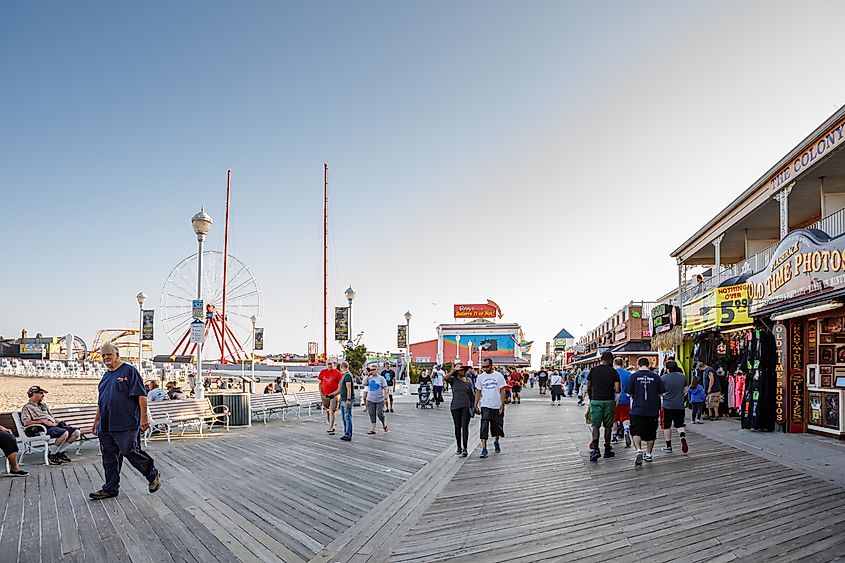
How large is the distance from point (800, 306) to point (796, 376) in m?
2.10

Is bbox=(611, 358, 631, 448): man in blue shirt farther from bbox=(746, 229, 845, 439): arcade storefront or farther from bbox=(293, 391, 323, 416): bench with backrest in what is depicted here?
bbox=(293, 391, 323, 416): bench with backrest

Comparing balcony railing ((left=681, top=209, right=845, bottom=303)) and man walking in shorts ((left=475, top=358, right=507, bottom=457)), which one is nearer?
man walking in shorts ((left=475, top=358, right=507, bottom=457))

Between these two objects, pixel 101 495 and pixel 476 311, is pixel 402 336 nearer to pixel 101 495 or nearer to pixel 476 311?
pixel 476 311

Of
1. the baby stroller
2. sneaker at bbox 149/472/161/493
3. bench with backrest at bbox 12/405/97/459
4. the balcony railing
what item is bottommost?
the baby stroller

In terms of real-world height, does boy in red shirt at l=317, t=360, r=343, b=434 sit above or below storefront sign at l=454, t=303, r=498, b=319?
below

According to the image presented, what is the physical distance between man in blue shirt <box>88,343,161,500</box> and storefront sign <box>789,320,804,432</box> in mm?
12946

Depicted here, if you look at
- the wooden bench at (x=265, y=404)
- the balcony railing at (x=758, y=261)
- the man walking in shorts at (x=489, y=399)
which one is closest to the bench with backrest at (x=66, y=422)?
the wooden bench at (x=265, y=404)

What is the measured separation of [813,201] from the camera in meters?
18.1

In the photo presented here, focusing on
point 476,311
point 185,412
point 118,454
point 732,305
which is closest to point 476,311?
point 476,311

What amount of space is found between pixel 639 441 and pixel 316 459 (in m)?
5.18

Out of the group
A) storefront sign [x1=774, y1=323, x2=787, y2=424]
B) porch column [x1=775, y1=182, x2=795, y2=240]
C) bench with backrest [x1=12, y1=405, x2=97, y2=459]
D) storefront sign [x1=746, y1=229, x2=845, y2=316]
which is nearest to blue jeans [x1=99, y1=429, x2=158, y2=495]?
bench with backrest [x1=12, y1=405, x2=97, y2=459]

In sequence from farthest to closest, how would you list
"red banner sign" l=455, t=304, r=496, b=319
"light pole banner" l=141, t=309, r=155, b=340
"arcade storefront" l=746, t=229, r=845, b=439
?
1. "red banner sign" l=455, t=304, r=496, b=319
2. "light pole banner" l=141, t=309, r=155, b=340
3. "arcade storefront" l=746, t=229, r=845, b=439

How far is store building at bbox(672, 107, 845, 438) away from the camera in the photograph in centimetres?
1220

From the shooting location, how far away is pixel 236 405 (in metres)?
15.3
